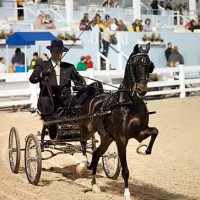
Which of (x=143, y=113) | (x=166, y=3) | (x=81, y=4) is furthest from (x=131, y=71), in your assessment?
(x=166, y=3)

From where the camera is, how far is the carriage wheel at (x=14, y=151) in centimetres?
890

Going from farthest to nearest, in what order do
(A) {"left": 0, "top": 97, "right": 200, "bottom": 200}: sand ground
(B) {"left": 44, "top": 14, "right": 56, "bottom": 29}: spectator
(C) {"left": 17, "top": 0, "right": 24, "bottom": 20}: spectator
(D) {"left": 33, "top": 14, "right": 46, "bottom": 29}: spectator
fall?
(C) {"left": 17, "top": 0, "right": 24, "bottom": 20}: spectator, (B) {"left": 44, "top": 14, "right": 56, "bottom": 29}: spectator, (D) {"left": 33, "top": 14, "right": 46, "bottom": 29}: spectator, (A) {"left": 0, "top": 97, "right": 200, "bottom": 200}: sand ground

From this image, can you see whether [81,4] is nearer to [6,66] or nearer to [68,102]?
[6,66]

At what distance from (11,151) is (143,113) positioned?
3095mm

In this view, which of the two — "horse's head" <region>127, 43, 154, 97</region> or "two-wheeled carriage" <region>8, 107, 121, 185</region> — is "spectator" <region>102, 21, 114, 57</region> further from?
"horse's head" <region>127, 43, 154, 97</region>

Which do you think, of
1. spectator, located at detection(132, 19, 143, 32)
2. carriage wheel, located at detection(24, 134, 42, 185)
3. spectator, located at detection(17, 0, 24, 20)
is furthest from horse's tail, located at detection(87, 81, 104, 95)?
spectator, located at detection(132, 19, 143, 32)

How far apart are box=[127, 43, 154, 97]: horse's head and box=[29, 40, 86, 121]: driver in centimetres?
188

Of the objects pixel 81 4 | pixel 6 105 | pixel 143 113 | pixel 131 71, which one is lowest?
pixel 6 105

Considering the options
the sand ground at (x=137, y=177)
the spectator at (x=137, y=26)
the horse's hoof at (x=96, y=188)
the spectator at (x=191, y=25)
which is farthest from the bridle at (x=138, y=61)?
the spectator at (x=191, y=25)

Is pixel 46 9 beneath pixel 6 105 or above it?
above

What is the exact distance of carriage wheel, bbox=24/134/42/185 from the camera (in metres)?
8.12

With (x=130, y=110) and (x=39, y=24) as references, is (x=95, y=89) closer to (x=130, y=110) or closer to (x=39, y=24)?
(x=130, y=110)

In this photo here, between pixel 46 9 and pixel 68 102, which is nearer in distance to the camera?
pixel 68 102

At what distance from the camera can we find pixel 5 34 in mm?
22234
